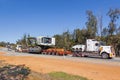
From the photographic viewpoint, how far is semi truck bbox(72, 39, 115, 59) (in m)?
46.1

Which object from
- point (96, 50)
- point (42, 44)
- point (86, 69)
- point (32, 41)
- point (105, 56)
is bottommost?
point (86, 69)

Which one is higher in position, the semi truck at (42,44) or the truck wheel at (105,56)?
the semi truck at (42,44)

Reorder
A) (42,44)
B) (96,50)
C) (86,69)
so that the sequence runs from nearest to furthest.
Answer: (86,69) → (96,50) → (42,44)

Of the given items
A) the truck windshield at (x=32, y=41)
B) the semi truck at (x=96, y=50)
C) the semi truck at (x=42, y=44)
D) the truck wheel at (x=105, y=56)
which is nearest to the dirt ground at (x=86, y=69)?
the truck wheel at (x=105, y=56)

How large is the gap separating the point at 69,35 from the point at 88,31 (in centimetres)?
888

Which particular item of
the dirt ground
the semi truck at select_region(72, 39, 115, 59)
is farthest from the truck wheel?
the dirt ground

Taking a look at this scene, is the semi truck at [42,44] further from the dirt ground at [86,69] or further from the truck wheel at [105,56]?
the dirt ground at [86,69]

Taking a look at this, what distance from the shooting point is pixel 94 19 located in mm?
72562

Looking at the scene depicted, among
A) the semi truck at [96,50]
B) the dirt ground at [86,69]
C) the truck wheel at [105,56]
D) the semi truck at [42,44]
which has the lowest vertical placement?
the dirt ground at [86,69]

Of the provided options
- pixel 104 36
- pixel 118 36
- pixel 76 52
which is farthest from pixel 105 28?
pixel 76 52

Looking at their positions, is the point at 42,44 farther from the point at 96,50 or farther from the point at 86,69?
the point at 86,69

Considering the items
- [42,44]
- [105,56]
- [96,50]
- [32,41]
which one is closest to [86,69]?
[105,56]

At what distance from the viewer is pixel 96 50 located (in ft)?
158

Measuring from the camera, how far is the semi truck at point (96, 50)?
46.1 meters
